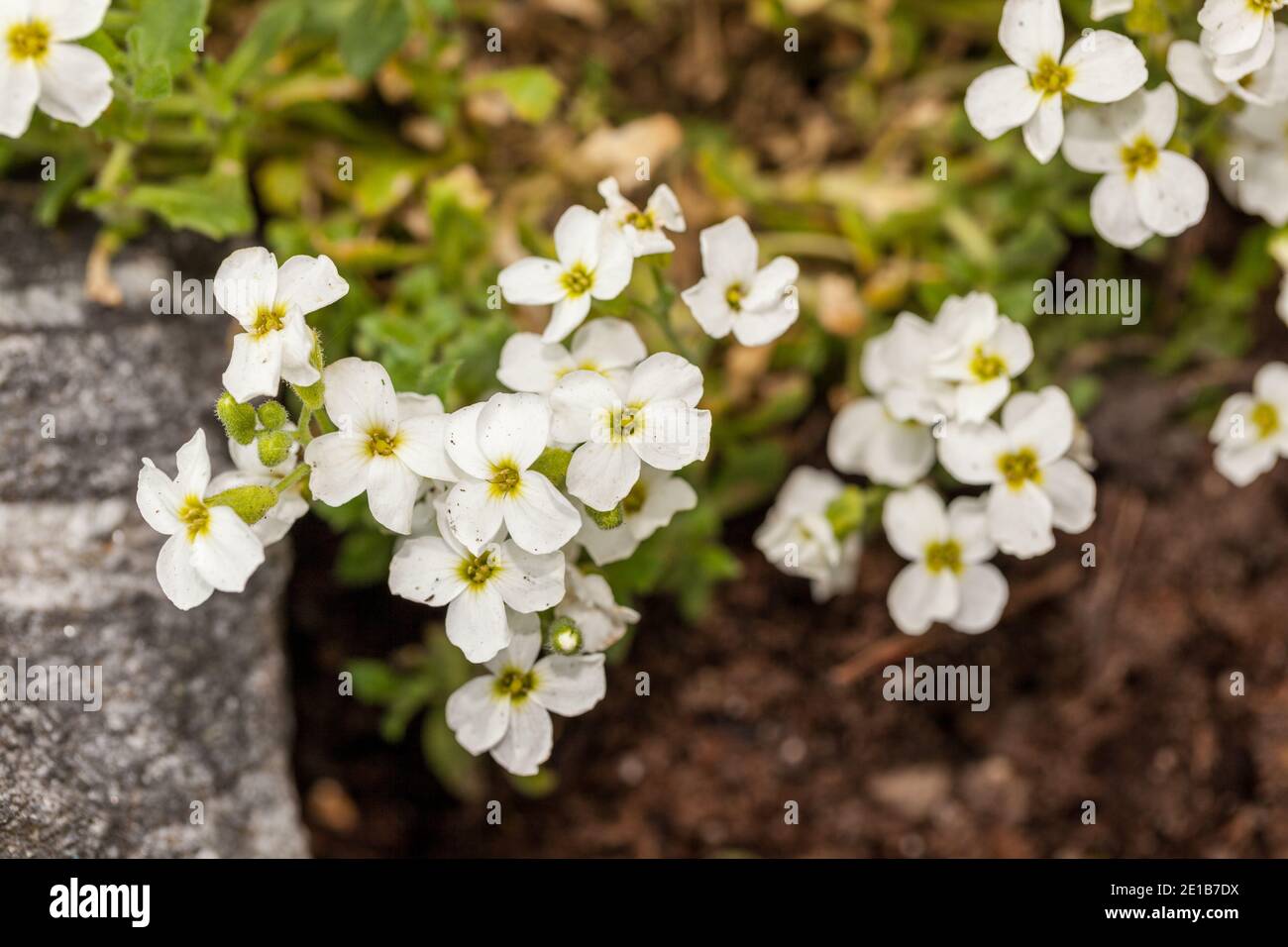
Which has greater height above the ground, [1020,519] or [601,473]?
[601,473]

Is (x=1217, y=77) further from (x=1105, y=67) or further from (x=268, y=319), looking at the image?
(x=268, y=319)

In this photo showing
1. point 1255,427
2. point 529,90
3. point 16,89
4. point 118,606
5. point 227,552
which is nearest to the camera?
point 227,552

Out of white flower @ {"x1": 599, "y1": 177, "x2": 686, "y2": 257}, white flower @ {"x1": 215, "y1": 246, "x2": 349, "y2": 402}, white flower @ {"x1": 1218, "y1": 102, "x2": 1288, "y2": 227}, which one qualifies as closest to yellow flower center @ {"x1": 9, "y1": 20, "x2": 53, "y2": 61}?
white flower @ {"x1": 215, "y1": 246, "x2": 349, "y2": 402}

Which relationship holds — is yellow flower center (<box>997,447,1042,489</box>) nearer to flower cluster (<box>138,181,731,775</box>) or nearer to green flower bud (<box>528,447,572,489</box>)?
flower cluster (<box>138,181,731,775</box>)

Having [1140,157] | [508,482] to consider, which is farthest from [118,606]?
[1140,157]

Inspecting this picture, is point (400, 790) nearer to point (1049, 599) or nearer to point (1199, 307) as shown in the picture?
point (1049, 599)

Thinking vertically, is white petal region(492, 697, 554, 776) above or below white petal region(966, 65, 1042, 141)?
below
